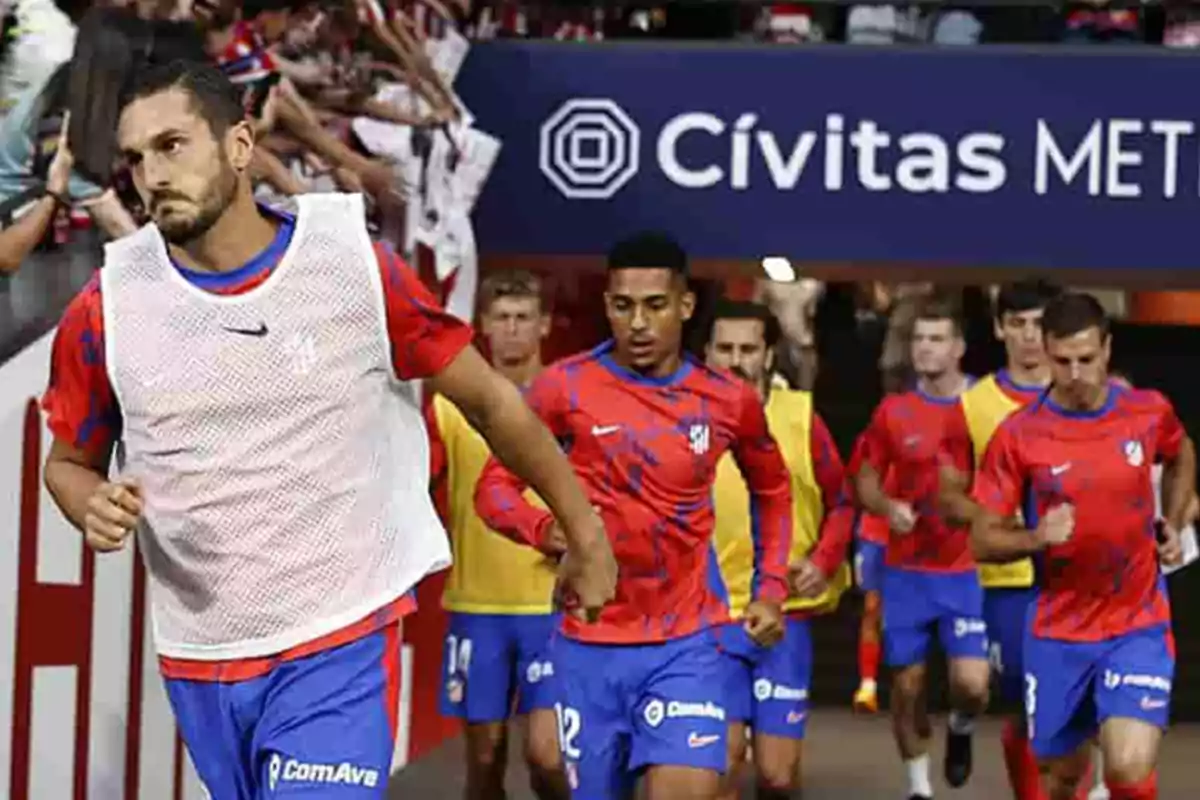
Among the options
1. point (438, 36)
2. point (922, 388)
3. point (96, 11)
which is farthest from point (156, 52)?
point (922, 388)

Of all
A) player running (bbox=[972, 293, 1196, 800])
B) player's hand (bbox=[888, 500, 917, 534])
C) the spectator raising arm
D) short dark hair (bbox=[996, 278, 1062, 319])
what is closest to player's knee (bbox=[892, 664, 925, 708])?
player's hand (bbox=[888, 500, 917, 534])

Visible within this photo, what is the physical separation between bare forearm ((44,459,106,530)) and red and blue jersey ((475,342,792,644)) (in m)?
2.91

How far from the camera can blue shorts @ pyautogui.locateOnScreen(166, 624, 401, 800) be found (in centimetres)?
581

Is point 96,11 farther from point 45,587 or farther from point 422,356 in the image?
point 422,356

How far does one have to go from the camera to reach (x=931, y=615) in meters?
13.8

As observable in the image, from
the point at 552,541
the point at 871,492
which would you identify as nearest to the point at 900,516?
the point at 871,492

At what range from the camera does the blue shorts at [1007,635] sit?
12.5 metres

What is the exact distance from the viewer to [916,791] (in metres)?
13.6

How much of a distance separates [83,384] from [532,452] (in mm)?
923

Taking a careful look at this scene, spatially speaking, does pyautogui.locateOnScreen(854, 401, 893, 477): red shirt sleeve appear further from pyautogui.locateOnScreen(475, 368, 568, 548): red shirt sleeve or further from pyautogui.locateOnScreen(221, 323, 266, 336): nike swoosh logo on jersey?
pyautogui.locateOnScreen(221, 323, 266, 336): nike swoosh logo on jersey

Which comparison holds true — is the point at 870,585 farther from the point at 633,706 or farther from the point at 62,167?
the point at 62,167

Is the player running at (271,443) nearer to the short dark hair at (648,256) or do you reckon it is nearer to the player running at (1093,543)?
the short dark hair at (648,256)

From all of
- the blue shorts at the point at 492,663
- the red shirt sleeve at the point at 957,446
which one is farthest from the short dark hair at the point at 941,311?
the blue shorts at the point at 492,663

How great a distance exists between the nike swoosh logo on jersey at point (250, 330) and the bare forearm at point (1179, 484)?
5.67 m
